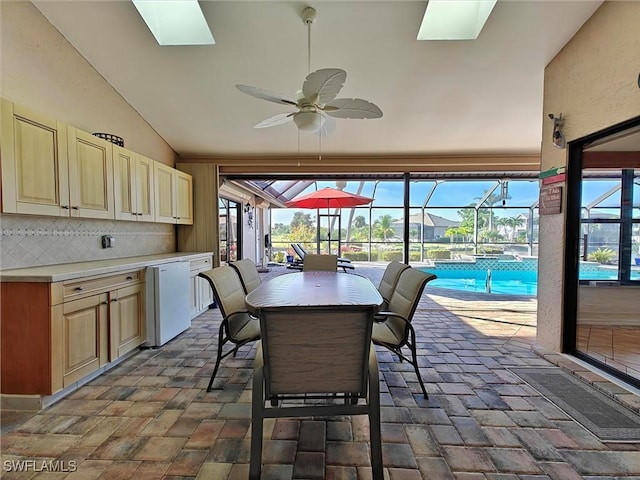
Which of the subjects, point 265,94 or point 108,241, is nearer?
point 265,94

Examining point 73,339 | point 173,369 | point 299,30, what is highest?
point 299,30

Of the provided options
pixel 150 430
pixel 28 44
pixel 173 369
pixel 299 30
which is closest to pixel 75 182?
pixel 28 44

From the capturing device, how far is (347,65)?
302cm

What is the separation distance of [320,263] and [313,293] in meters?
1.52

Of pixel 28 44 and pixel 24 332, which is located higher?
pixel 28 44

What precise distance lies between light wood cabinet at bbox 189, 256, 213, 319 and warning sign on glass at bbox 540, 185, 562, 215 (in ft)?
13.2

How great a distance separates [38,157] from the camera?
2219mm

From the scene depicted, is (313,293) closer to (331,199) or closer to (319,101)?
(319,101)

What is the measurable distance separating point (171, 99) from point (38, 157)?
172 cm

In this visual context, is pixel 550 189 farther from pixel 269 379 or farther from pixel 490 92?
pixel 269 379

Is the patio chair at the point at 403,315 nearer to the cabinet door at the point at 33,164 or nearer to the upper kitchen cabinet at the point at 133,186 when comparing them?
the cabinet door at the point at 33,164

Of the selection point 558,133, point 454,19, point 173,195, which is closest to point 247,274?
point 173,195

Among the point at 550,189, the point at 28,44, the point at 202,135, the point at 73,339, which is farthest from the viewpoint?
the point at 202,135

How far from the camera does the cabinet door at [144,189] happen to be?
343cm
